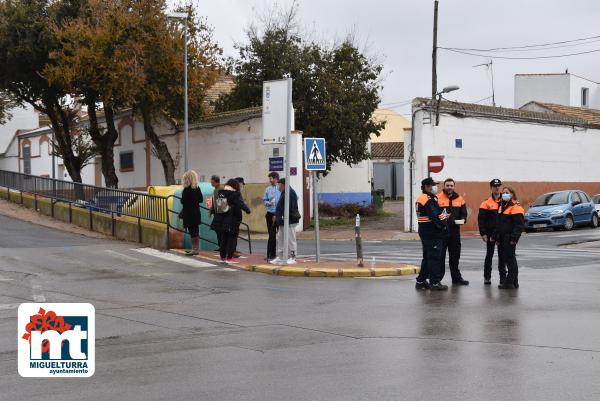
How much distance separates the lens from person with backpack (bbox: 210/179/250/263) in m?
17.2

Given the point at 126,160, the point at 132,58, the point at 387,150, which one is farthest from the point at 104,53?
the point at 387,150

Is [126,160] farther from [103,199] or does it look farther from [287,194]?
[287,194]

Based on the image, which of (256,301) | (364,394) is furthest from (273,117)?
(364,394)

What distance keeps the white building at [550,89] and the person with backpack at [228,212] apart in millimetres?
44172

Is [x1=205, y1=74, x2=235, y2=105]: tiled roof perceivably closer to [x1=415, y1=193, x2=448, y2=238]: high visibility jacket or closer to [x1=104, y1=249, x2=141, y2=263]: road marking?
[x1=104, y1=249, x2=141, y2=263]: road marking

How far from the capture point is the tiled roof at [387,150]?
6456 cm

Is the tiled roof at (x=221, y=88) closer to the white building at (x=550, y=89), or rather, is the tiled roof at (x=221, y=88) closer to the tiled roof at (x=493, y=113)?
the tiled roof at (x=493, y=113)

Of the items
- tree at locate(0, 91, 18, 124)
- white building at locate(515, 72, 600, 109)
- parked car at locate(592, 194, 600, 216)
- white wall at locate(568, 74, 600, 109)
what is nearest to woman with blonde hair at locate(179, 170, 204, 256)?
parked car at locate(592, 194, 600, 216)

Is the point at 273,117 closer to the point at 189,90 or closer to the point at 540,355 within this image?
the point at 540,355

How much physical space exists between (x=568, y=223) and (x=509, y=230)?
18680mm

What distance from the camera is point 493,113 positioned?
34.6 metres

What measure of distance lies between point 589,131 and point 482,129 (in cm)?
898

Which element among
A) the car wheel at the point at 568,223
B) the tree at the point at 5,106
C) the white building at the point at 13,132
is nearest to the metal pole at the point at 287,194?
the car wheel at the point at 568,223

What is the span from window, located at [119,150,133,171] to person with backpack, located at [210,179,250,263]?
25453 mm
